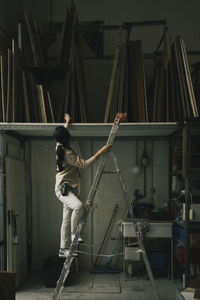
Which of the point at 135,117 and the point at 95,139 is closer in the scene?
the point at 135,117

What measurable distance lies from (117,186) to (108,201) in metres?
0.27

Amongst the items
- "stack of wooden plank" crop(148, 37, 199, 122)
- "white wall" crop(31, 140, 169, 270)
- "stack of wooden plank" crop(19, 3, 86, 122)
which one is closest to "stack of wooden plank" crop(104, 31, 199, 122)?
"stack of wooden plank" crop(148, 37, 199, 122)

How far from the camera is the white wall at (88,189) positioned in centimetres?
417

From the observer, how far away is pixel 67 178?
10.3ft

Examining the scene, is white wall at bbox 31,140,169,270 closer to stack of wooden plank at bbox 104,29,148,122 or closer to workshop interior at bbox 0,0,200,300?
workshop interior at bbox 0,0,200,300

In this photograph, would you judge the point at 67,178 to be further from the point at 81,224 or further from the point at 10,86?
the point at 10,86

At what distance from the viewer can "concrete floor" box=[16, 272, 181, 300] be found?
3.24 meters

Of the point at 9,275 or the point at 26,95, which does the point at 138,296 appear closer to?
the point at 9,275

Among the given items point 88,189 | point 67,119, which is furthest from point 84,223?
point 88,189

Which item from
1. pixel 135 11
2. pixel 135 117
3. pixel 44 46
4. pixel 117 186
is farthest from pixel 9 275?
pixel 135 11

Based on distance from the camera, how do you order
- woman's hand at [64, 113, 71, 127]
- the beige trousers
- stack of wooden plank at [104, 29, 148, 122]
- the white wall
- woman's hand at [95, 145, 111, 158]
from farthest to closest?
the white wall, stack of wooden plank at [104, 29, 148, 122], woman's hand at [64, 113, 71, 127], the beige trousers, woman's hand at [95, 145, 111, 158]

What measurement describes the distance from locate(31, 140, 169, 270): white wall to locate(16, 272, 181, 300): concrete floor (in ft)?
1.43

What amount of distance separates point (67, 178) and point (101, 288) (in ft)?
5.01

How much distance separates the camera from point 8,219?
10.8 ft
